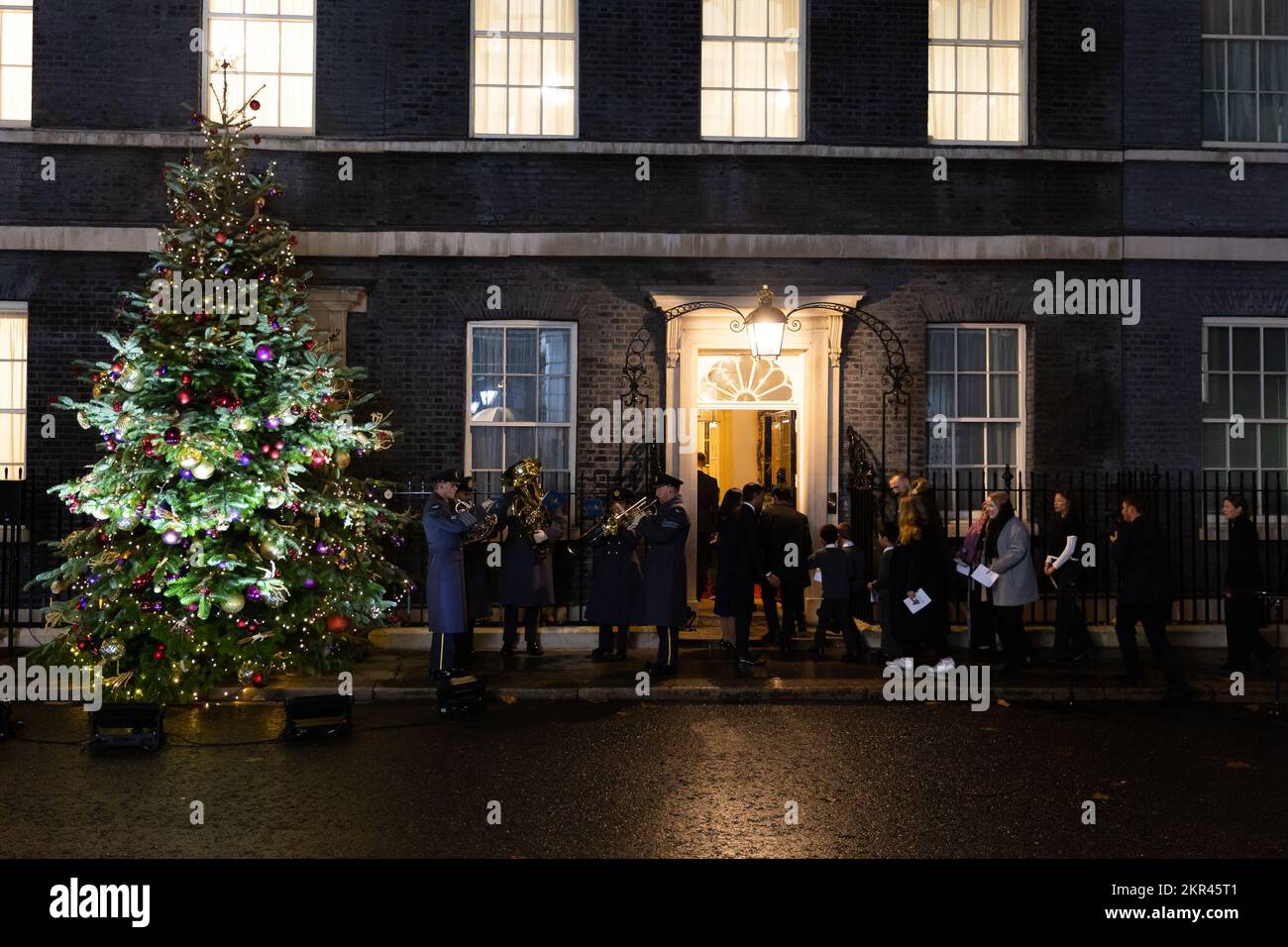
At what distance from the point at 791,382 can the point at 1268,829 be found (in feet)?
31.3

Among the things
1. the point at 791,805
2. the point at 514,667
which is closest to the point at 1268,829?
the point at 791,805

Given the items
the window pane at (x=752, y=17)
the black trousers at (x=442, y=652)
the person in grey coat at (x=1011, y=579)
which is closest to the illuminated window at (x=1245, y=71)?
the window pane at (x=752, y=17)

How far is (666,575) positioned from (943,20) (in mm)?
8268

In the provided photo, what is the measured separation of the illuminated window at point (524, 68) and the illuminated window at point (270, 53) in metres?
2.05

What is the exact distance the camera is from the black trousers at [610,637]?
12922 mm

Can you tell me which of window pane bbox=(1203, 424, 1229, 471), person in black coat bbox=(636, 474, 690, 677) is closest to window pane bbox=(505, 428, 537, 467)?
person in black coat bbox=(636, 474, 690, 677)

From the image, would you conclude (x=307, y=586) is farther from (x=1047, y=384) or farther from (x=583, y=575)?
(x=1047, y=384)

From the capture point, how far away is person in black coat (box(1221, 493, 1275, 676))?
12188 mm

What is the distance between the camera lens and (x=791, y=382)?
1588cm

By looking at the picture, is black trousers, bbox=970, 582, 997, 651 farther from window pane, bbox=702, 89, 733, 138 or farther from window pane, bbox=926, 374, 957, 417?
window pane, bbox=702, 89, 733, 138

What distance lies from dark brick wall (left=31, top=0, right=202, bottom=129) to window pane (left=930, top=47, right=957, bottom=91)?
351 inches

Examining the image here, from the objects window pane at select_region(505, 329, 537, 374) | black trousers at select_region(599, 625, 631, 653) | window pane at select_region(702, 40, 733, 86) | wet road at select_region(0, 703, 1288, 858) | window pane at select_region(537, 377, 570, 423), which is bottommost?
wet road at select_region(0, 703, 1288, 858)

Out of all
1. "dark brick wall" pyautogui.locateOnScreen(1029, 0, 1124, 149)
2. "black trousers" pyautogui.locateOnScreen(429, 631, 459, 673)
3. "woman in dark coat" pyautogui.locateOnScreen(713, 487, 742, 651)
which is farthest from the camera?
"dark brick wall" pyautogui.locateOnScreen(1029, 0, 1124, 149)

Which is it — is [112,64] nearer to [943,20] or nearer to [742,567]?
[742,567]
